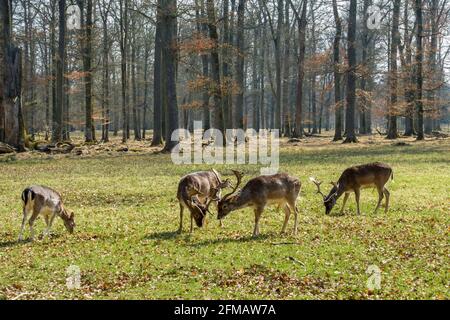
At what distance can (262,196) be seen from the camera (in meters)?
11.6

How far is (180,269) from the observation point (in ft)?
30.2

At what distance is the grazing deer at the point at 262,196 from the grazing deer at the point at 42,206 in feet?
11.4

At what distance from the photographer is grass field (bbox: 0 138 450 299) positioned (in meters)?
8.20

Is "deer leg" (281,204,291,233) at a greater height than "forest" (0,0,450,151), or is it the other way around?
"forest" (0,0,450,151)

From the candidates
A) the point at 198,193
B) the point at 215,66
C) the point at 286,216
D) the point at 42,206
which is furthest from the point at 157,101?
the point at 286,216

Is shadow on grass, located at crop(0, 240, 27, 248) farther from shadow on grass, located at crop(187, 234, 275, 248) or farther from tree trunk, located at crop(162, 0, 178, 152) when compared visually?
tree trunk, located at crop(162, 0, 178, 152)

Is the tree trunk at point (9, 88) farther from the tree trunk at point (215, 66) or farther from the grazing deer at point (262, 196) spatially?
the grazing deer at point (262, 196)

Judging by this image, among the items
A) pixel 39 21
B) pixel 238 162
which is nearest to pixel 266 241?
pixel 238 162

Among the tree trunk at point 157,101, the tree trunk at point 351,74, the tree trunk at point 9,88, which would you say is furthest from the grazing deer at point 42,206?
the tree trunk at point 351,74

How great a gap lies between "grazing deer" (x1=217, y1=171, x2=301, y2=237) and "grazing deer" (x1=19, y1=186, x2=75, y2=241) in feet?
11.4

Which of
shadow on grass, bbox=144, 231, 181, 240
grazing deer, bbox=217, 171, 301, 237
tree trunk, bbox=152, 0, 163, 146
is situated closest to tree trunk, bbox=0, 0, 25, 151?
tree trunk, bbox=152, 0, 163, 146

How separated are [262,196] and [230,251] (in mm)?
1812
